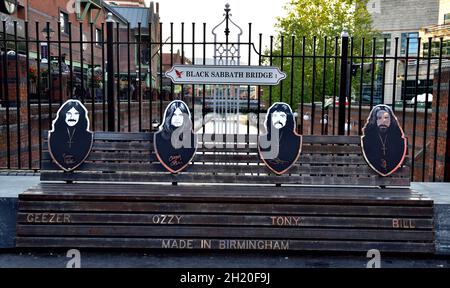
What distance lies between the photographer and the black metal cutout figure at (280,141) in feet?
17.2

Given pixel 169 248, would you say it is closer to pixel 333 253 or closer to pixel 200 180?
pixel 200 180

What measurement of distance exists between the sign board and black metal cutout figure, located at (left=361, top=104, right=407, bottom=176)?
55.7 inches

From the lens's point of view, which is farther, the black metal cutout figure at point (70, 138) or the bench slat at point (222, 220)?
the black metal cutout figure at point (70, 138)

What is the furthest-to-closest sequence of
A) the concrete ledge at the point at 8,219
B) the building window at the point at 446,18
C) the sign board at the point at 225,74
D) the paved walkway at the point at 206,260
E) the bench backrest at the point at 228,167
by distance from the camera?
the building window at the point at 446,18, the sign board at the point at 225,74, the bench backrest at the point at 228,167, the concrete ledge at the point at 8,219, the paved walkway at the point at 206,260

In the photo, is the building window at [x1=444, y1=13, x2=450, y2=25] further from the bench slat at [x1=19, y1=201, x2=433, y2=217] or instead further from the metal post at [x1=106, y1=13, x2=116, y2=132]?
the bench slat at [x1=19, y1=201, x2=433, y2=217]

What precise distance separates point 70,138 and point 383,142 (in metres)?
3.91

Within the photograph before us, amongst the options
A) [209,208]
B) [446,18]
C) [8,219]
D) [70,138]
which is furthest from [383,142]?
→ [446,18]

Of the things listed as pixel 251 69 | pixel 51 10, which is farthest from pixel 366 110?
pixel 51 10

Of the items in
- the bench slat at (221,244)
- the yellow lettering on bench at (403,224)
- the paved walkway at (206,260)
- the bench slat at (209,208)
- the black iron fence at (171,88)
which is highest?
the black iron fence at (171,88)

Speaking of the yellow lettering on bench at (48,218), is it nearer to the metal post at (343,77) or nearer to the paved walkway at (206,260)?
the paved walkway at (206,260)

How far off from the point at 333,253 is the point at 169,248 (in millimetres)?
1782

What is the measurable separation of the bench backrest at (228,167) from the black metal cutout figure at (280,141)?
9 cm

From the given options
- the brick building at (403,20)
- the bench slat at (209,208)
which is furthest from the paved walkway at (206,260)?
the brick building at (403,20)

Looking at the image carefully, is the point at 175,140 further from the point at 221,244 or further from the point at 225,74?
the point at 221,244
